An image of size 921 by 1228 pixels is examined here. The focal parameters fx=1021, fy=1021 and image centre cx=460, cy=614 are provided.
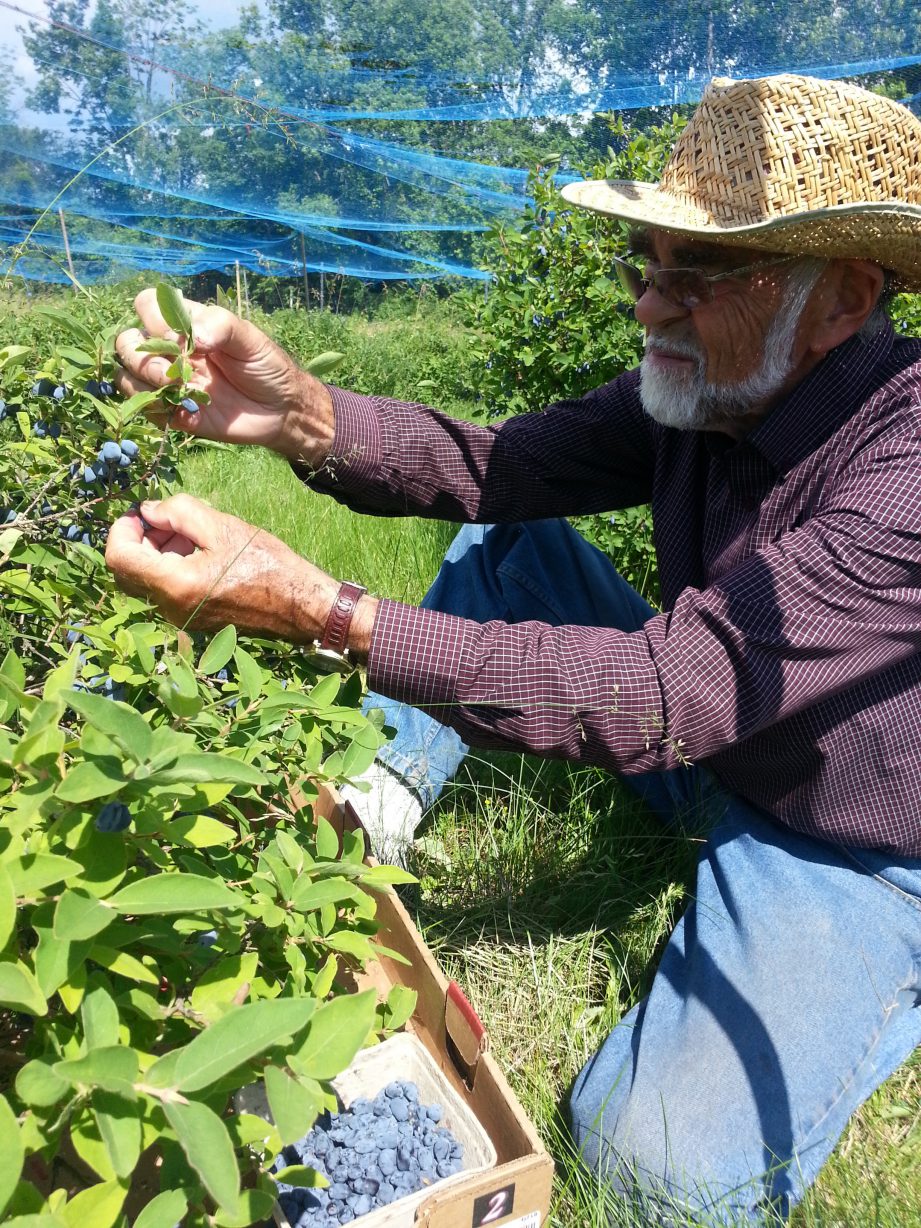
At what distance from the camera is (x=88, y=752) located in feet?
2.46

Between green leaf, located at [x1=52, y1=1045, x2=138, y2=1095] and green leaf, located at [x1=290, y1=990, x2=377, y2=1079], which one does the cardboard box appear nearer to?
green leaf, located at [x1=290, y1=990, x2=377, y2=1079]

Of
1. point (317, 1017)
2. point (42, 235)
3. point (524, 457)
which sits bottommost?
point (42, 235)

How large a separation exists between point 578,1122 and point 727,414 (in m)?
1.26

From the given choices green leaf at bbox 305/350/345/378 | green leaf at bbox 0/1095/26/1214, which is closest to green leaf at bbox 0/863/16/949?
green leaf at bbox 0/1095/26/1214

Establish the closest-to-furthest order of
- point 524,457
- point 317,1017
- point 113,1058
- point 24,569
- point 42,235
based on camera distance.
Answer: point 113,1058, point 317,1017, point 24,569, point 524,457, point 42,235

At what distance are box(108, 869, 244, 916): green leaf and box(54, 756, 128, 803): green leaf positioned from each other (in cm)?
8

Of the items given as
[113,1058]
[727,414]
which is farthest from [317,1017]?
[727,414]

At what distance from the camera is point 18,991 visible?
2.29 feet

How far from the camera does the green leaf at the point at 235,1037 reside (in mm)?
680

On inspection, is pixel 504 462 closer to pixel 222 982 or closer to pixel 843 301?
pixel 843 301

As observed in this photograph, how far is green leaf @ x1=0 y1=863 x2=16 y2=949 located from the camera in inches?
28.0

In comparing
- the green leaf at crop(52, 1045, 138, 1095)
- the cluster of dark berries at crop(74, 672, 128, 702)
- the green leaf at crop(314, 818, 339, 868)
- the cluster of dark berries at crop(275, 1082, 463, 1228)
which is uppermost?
the green leaf at crop(52, 1045, 138, 1095)

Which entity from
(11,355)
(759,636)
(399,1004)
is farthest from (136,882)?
(759,636)

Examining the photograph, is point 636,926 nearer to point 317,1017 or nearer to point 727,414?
point 727,414
